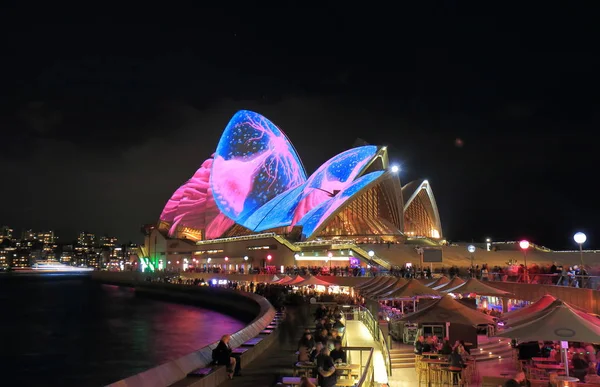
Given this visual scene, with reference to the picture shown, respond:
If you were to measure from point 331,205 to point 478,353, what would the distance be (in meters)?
37.7

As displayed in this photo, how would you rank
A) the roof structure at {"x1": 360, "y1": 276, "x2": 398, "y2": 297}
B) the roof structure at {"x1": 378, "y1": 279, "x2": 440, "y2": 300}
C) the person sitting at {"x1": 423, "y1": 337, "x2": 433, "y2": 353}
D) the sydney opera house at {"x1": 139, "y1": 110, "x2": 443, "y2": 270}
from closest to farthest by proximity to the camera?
1. the person sitting at {"x1": 423, "y1": 337, "x2": 433, "y2": 353}
2. the roof structure at {"x1": 378, "y1": 279, "x2": 440, "y2": 300}
3. the roof structure at {"x1": 360, "y1": 276, "x2": 398, "y2": 297}
4. the sydney opera house at {"x1": 139, "y1": 110, "x2": 443, "y2": 270}

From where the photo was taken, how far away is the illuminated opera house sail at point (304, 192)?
170 ft

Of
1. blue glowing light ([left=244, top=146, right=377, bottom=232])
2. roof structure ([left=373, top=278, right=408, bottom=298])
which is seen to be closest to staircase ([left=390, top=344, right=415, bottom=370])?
roof structure ([left=373, top=278, right=408, bottom=298])

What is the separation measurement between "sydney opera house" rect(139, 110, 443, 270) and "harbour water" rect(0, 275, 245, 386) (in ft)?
37.5

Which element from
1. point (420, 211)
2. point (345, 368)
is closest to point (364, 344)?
point (345, 368)

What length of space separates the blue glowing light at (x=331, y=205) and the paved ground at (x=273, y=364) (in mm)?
32345

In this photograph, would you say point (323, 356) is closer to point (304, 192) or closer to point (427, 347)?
point (427, 347)

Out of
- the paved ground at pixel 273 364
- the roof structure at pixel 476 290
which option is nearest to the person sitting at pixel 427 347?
the paved ground at pixel 273 364

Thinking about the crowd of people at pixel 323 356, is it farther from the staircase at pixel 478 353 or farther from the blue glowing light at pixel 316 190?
the blue glowing light at pixel 316 190

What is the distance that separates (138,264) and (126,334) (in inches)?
2832

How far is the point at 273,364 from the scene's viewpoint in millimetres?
11078

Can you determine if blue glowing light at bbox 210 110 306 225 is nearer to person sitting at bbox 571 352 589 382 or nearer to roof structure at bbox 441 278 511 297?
roof structure at bbox 441 278 511 297

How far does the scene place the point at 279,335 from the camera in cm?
1584

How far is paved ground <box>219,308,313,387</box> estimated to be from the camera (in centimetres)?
922
